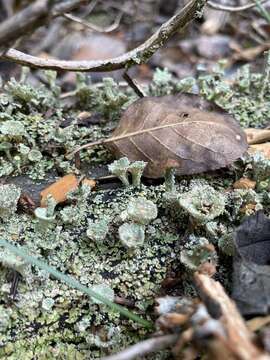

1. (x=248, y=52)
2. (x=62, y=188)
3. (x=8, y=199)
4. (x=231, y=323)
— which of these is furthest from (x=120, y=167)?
(x=248, y=52)

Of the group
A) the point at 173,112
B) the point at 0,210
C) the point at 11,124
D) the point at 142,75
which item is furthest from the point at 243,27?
the point at 0,210

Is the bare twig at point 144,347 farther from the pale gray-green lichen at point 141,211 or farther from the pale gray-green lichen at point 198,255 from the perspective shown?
the pale gray-green lichen at point 141,211

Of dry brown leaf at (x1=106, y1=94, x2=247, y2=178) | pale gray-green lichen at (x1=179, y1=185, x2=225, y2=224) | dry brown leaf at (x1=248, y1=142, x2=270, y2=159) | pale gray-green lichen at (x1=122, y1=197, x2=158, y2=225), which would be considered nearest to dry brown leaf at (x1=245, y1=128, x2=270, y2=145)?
dry brown leaf at (x1=248, y1=142, x2=270, y2=159)

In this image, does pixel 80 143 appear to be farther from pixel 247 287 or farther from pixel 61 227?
pixel 247 287

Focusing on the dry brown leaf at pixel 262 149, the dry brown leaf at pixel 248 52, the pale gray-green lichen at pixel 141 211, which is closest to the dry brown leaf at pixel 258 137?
the dry brown leaf at pixel 262 149

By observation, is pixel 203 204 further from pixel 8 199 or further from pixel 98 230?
pixel 8 199
